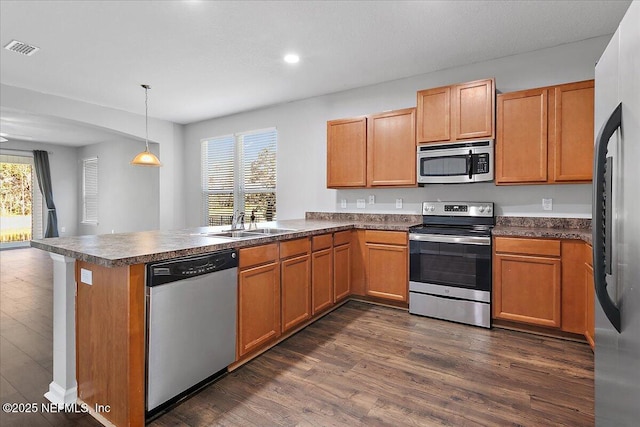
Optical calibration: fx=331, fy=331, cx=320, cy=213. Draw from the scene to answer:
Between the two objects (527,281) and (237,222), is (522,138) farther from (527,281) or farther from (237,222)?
(237,222)

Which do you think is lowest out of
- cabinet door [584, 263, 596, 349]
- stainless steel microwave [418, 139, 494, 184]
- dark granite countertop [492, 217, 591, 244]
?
cabinet door [584, 263, 596, 349]

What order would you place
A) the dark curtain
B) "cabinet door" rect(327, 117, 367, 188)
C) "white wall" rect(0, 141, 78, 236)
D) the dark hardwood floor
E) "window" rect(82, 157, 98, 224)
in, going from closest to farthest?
1. the dark hardwood floor
2. "cabinet door" rect(327, 117, 367, 188)
3. the dark curtain
4. "window" rect(82, 157, 98, 224)
5. "white wall" rect(0, 141, 78, 236)

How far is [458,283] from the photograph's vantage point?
126 inches

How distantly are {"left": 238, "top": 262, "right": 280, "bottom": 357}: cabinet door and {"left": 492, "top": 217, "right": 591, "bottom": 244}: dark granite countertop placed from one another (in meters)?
2.06

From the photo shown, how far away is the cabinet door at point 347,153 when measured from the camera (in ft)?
13.3

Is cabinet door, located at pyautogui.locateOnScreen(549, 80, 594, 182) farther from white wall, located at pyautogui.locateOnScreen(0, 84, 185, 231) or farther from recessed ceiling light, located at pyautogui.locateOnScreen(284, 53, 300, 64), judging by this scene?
white wall, located at pyautogui.locateOnScreen(0, 84, 185, 231)

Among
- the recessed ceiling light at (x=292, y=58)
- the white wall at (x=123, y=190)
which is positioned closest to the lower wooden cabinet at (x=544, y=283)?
the recessed ceiling light at (x=292, y=58)

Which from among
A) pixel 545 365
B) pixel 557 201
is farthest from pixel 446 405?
pixel 557 201

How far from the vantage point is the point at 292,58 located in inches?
140

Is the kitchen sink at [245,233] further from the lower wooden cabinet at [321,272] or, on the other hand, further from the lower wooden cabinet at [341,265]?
the lower wooden cabinet at [341,265]

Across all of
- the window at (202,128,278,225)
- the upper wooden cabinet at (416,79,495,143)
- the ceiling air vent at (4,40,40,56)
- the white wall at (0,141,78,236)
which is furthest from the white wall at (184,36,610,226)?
the white wall at (0,141,78,236)

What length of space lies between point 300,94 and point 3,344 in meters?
4.11

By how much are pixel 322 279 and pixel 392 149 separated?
1.73 m

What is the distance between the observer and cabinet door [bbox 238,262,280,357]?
2.33 m
